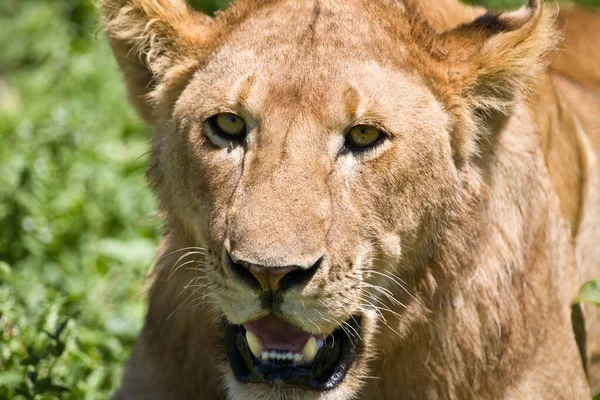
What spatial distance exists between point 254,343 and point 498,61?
1140mm

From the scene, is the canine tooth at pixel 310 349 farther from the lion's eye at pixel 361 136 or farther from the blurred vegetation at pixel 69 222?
the blurred vegetation at pixel 69 222

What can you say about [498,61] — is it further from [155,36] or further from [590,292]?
[155,36]

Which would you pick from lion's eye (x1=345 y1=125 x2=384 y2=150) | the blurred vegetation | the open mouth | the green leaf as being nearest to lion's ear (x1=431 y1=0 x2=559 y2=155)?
lion's eye (x1=345 y1=125 x2=384 y2=150)

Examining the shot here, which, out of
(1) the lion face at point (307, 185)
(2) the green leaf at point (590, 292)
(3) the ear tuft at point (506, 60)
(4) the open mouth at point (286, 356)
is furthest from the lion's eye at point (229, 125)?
(2) the green leaf at point (590, 292)

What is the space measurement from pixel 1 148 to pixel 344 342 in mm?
3200

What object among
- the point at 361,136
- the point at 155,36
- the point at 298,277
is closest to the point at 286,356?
the point at 298,277

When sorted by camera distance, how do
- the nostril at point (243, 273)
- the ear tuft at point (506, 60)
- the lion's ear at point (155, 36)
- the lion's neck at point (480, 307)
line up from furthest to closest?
the lion's ear at point (155, 36)
the lion's neck at point (480, 307)
the ear tuft at point (506, 60)
the nostril at point (243, 273)

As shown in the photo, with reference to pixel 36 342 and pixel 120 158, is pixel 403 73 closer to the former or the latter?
pixel 36 342

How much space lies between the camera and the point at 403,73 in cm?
341

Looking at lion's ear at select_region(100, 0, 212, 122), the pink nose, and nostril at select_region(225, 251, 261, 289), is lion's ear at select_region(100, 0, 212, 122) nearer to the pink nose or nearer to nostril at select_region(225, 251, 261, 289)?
nostril at select_region(225, 251, 261, 289)

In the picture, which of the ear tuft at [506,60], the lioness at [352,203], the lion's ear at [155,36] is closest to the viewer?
the lioness at [352,203]

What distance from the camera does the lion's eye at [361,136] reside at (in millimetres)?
3266

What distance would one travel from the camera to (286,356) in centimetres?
320

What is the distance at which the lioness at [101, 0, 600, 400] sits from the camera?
317cm
